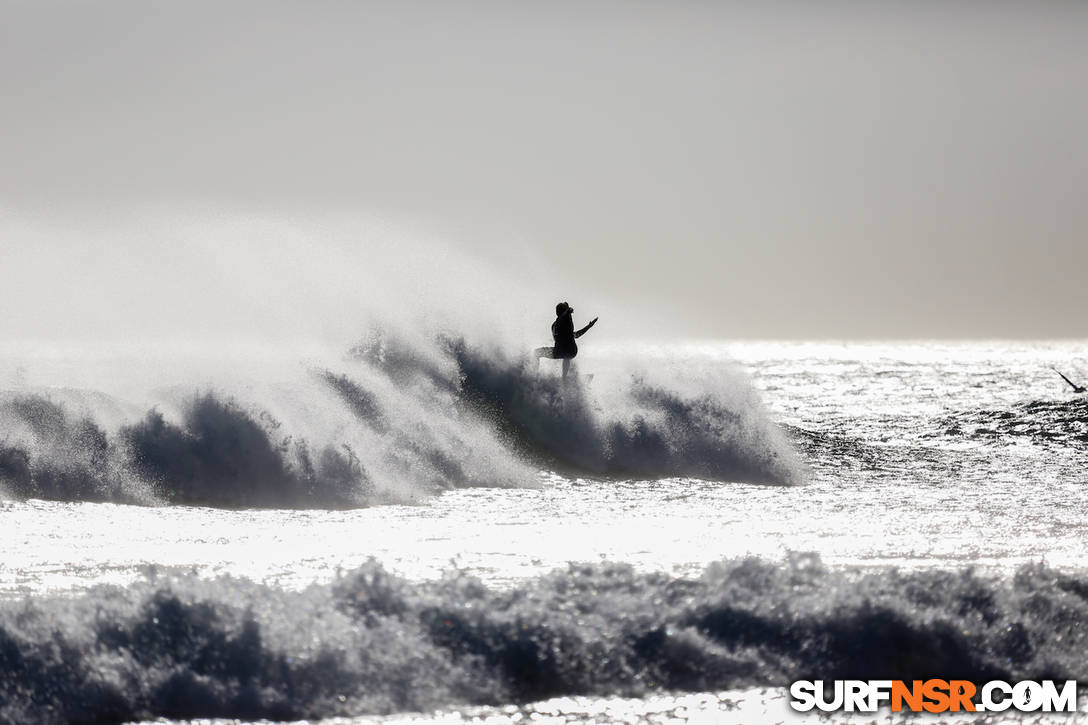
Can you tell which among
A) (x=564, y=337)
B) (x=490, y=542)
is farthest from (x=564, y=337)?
(x=490, y=542)

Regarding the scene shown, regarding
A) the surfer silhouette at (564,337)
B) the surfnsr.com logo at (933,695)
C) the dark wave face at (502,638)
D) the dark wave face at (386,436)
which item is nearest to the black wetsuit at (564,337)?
the surfer silhouette at (564,337)

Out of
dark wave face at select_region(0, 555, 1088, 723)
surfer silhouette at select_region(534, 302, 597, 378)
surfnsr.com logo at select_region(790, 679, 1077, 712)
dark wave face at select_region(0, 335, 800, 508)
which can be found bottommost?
surfnsr.com logo at select_region(790, 679, 1077, 712)

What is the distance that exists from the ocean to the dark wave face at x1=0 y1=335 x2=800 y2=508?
0.14ft

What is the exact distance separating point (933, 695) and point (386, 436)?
844 centimetres

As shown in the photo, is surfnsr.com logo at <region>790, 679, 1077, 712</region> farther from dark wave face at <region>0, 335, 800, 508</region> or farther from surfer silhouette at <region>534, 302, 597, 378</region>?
surfer silhouette at <region>534, 302, 597, 378</region>

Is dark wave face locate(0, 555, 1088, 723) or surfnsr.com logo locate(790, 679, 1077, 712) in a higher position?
dark wave face locate(0, 555, 1088, 723)

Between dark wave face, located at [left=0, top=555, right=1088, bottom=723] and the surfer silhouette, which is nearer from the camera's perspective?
dark wave face, located at [left=0, top=555, right=1088, bottom=723]

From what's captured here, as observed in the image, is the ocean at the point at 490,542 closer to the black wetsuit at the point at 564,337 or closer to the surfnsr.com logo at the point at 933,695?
the surfnsr.com logo at the point at 933,695

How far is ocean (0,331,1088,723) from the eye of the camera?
5770mm

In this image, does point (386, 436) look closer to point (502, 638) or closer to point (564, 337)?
point (564, 337)

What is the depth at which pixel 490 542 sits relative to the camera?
29.2 feet

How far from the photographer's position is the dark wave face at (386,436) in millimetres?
11570

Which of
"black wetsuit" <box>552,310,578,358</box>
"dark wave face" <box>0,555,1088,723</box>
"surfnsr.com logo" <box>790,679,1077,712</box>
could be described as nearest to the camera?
"dark wave face" <box>0,555,1088,723</box>

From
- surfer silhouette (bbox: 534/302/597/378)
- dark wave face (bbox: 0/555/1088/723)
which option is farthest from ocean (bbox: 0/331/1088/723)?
surfer silhouette (bbox: 534/302/597/378)
